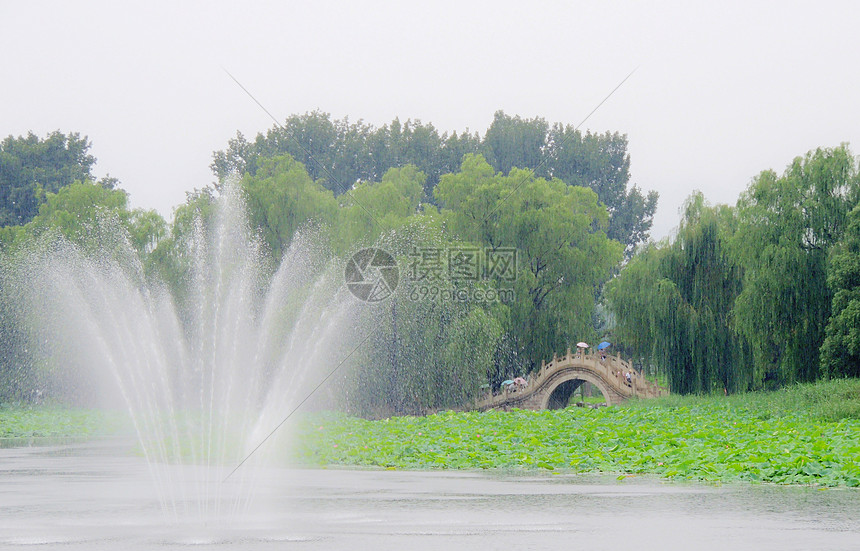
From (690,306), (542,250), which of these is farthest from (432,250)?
(690,306)

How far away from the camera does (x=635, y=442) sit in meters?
18.4

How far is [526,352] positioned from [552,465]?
95.2 ft

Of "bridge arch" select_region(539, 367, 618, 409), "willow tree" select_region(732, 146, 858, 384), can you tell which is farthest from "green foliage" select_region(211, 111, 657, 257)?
"willow tree" select_region(732, 146, 858, 384)

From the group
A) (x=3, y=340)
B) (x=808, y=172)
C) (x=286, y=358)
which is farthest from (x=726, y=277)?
(x=3, y=340)

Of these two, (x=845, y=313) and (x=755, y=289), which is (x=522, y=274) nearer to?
(x=755, y=289)

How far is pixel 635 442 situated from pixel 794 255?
54.0 feet

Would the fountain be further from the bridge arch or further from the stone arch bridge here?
the bridge arch

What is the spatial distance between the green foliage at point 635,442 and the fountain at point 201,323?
14.0 feet

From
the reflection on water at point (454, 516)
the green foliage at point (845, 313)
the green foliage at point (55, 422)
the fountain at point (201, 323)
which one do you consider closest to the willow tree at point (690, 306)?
the green foliage at point (845, 313)

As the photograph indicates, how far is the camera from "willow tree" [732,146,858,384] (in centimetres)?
3247

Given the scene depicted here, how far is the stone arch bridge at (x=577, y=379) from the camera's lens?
4041 centimetres

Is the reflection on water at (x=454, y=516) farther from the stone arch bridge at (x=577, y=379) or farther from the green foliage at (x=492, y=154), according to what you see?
the green foliage at (x=492, y=154)

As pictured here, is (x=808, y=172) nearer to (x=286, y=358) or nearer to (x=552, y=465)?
(x=286, y=358)

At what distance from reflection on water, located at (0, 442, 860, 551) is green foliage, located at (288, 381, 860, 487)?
121cm
